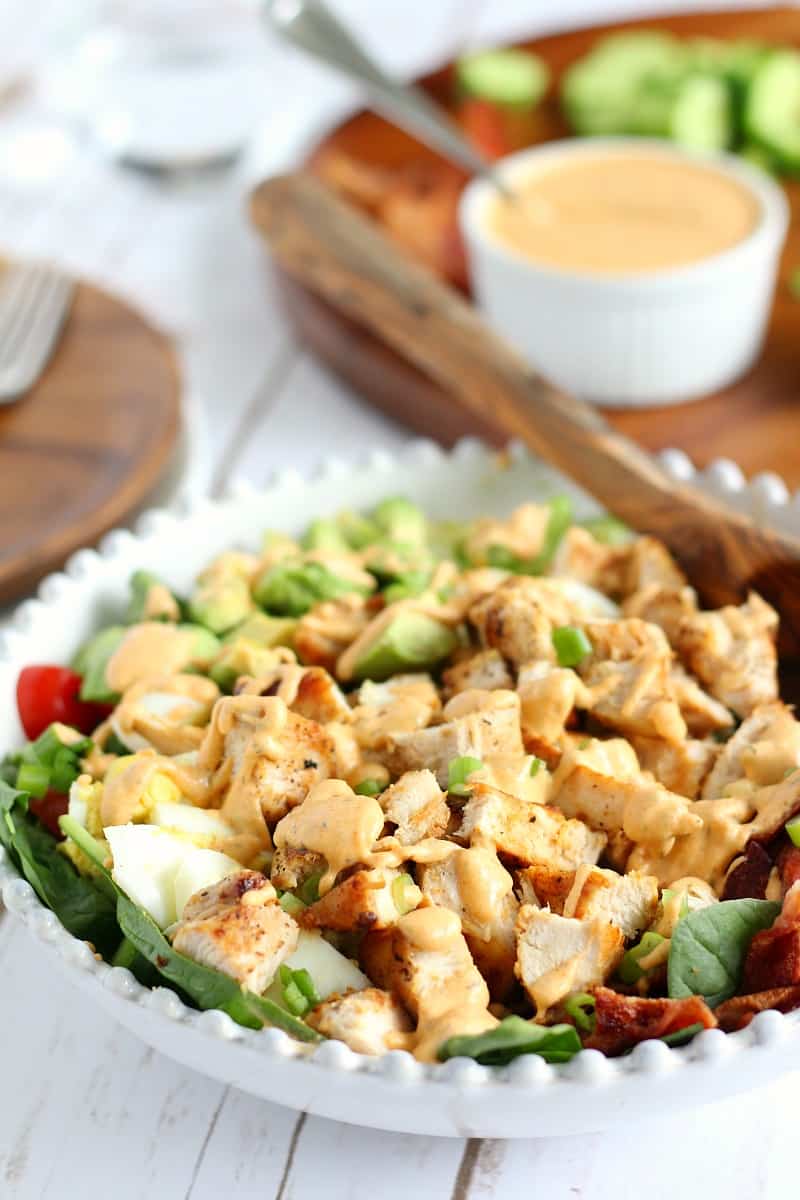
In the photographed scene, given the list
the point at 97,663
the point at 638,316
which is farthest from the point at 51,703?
the point at 638,316

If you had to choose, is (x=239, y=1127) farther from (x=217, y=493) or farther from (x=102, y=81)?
(x=102, y=81)

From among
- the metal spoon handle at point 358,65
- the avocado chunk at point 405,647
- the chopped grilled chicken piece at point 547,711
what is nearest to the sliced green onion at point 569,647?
the chopped grilled chicken piece at point 547,711

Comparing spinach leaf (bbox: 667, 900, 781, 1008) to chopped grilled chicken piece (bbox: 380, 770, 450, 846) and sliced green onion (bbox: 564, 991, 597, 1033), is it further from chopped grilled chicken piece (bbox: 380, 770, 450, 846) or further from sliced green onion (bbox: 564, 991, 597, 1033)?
chopped grilled chicken piece (bbox: 380, 770, 450, 846)

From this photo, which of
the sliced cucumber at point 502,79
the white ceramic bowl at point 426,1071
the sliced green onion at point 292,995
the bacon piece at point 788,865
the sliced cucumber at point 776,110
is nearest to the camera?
the white ceramic bowl at point 426,1071

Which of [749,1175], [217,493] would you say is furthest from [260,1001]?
[217,493]

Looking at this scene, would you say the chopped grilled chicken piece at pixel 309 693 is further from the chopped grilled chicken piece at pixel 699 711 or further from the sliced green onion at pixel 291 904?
the chopped grilled chicken piece at pixel 699 711

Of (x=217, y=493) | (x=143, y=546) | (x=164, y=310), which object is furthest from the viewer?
(x=164, y=310)

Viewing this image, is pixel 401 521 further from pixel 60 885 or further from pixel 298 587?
pixel 60 885
